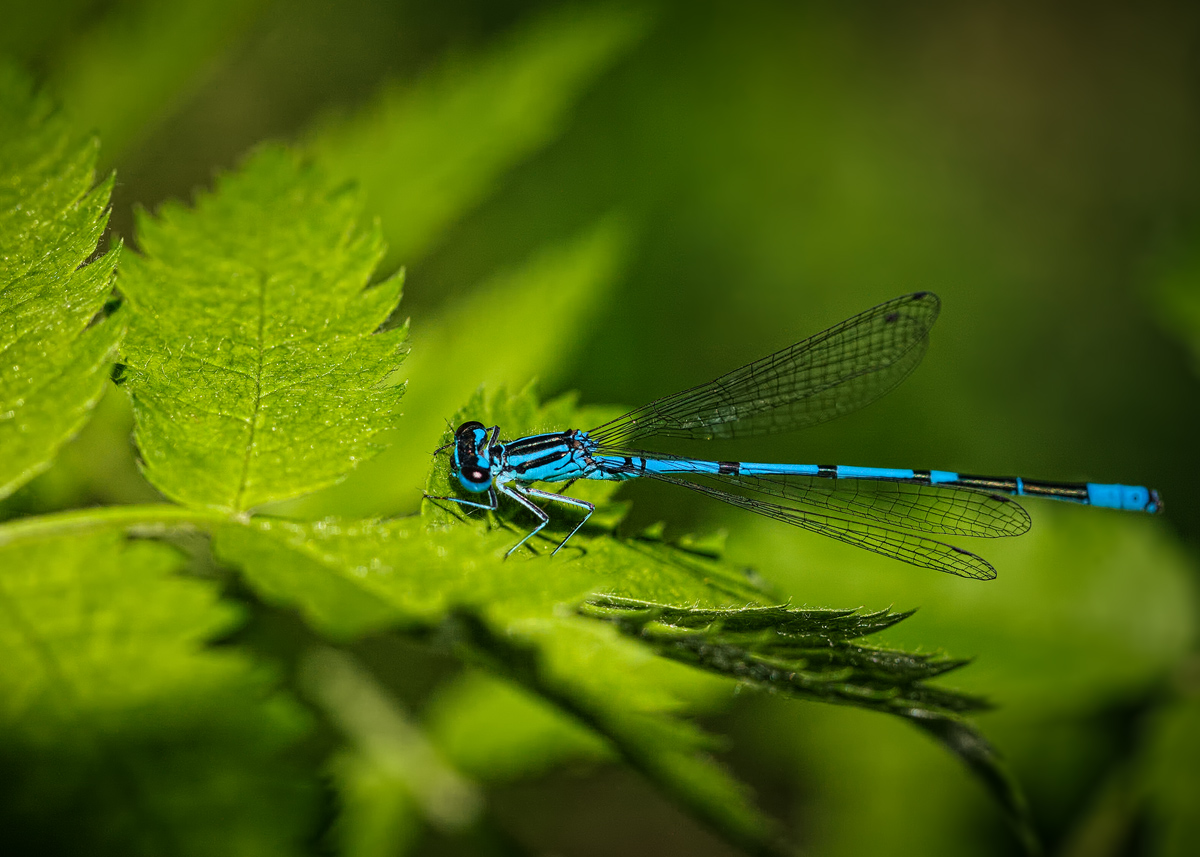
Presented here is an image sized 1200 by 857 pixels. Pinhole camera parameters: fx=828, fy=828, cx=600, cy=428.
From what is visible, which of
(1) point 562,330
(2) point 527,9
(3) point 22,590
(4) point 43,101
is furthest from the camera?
(2) point 527,9

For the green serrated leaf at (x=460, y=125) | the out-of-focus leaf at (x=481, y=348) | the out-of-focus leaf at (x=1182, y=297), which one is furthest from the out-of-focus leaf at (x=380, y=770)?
the out-of-focus leaf at (x=1182, y=297)

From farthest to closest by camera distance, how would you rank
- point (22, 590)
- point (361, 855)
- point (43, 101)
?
1. point (361, 855)
2. point (43, 101)
3. point (22, 590)

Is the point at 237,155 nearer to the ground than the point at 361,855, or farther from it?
farther from it

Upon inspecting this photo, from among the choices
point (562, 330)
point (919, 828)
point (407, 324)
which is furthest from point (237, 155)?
point (919, 828)

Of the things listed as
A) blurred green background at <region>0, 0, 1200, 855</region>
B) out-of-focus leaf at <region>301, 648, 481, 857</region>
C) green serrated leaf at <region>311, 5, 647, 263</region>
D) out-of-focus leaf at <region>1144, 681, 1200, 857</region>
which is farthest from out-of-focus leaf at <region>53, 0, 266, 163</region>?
out-of-focus leaf at <region>1144, 681, 1200, 857</region>

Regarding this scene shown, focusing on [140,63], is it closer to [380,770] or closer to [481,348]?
[481,348]

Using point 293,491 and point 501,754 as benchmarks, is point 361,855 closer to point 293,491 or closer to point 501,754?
point 501,754

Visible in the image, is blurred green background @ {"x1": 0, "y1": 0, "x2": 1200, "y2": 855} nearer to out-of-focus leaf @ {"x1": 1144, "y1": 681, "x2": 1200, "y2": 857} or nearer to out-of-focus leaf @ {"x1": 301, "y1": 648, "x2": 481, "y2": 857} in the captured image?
out-of-focus leaf @ {"x1": 1144, "y1": 681, "x2": 1200, "y2": 857}
